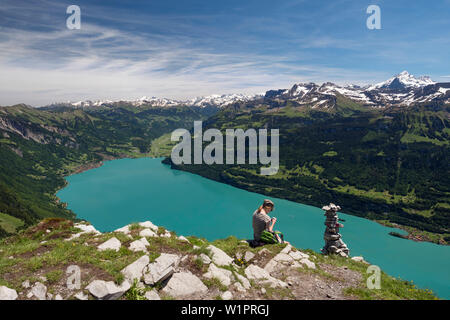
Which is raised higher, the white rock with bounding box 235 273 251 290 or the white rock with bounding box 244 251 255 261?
the white rock with bounding box 235 273 251 290

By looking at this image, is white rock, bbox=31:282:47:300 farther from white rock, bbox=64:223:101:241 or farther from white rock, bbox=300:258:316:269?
white rock, bbox=300:258:316:269

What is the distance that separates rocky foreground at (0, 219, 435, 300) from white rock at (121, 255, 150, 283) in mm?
44

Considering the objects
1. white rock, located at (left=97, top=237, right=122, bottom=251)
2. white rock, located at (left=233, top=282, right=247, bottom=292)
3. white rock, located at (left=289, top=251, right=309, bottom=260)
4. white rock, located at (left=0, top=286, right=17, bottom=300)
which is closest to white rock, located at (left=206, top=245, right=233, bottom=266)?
white rock, located at (left=233, top=282, right=247, bottom=292)

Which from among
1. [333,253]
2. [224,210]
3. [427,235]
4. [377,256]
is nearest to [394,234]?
[427,235]

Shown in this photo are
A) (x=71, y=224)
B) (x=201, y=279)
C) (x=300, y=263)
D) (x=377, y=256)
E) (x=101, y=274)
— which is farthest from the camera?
(x=377, y=256)

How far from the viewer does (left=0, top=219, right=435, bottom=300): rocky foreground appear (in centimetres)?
1027

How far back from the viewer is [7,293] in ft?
29.6

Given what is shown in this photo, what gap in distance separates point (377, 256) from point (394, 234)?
136ft

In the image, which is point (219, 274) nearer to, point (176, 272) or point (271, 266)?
point (176, 272)

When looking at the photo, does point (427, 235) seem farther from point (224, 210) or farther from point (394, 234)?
point (224, 210)

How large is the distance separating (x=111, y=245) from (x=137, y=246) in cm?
164

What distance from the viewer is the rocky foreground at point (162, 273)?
10.3 metres

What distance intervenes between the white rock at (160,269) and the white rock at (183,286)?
1.32ft

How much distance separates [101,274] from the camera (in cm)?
1109
